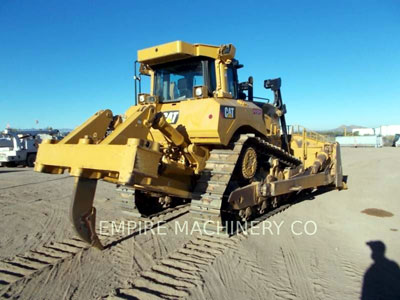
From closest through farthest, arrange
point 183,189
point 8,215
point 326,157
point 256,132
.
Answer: point 183,189
point 256,132
point 8,215
point 326,157

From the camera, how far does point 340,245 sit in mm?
5141

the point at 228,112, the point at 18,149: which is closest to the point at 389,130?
the point at 18,149

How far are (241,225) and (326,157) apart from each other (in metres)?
3.74

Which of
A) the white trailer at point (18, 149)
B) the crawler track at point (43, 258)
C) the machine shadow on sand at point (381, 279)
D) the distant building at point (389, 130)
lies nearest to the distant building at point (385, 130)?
the distant building at point (389, 130)

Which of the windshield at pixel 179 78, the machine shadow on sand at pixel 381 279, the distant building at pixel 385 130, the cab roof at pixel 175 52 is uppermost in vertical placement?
the distant building at pixel 385 130

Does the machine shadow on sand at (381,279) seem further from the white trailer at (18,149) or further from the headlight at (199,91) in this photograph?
the white trailer at (18,149)

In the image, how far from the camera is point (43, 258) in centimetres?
453

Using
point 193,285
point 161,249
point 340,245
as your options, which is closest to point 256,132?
point 340,245

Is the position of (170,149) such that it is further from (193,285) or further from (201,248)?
(193,285)

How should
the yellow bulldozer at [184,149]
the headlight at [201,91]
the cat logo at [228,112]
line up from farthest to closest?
the headlight at [201,91], the cat logo at [228,112], the yellow bulldozer at [184,149]

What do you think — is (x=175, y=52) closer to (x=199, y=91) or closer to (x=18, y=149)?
(x=199, y=91)

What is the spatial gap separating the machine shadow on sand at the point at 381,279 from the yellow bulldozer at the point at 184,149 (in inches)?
80.3

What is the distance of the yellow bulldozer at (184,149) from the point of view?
3893mm

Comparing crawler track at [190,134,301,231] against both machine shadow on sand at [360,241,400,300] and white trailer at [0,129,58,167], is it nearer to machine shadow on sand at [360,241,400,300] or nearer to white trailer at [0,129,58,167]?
machine shadow on sand at [360,241,400,300]
